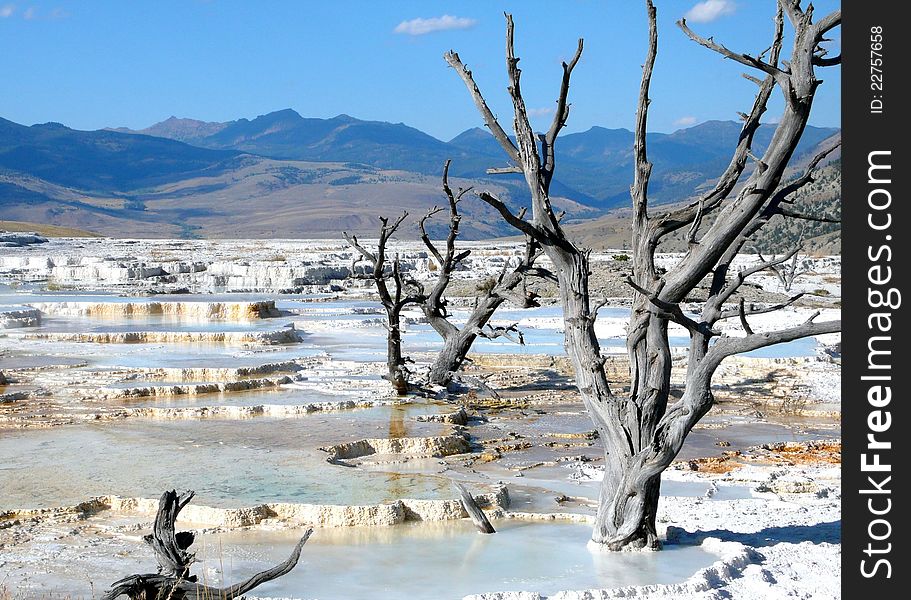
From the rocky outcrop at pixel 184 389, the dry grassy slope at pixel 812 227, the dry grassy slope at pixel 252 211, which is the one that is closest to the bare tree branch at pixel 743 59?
the rocky outcrop at pixel 184 389

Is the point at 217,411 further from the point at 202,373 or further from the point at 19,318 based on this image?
Answer: the point at 19,318

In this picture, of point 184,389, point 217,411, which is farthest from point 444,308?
point 184,389

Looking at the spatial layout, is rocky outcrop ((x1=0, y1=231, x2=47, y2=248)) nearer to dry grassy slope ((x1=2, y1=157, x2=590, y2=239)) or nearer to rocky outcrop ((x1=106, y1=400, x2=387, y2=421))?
rocky outcrop ((x1=106, y1=400, x2=387, y2=421))

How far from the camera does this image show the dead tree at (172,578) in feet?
17.5

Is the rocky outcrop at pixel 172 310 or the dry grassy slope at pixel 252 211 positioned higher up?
the dry grassy slope at pixel 252 211

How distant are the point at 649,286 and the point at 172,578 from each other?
3308 mm

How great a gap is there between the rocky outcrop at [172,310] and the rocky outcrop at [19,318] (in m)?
1.26

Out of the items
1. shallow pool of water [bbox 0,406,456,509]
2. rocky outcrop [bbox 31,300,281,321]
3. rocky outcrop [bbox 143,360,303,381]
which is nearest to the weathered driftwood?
shallow pool of water [bbox 0,406,456,509]
